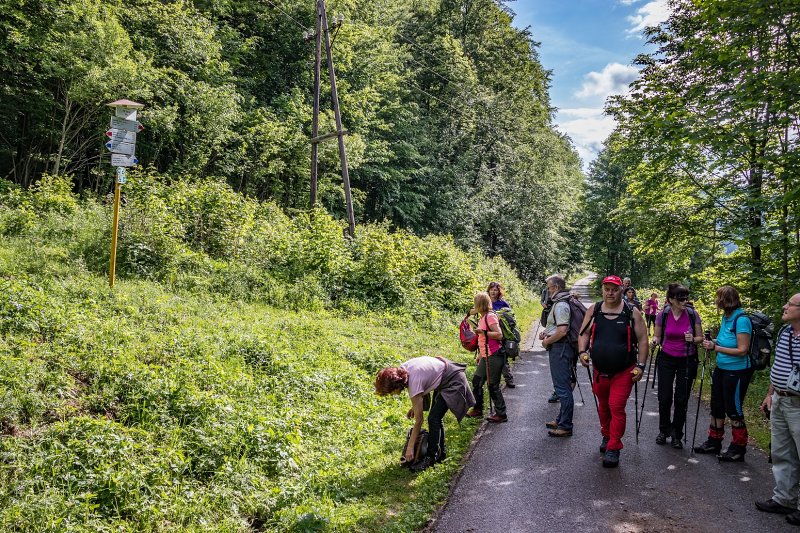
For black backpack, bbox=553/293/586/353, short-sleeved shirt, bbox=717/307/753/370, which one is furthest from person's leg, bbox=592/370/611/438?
short-sleeved shirt, bbox=717/307/753/370

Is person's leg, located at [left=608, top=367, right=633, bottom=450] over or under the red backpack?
under

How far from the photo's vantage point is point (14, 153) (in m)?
18.8

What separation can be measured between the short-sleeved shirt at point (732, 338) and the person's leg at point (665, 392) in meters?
0.61

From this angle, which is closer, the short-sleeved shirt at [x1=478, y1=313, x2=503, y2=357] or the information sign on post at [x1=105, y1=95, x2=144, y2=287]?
the short-sleeved shirt at [x1=478, y1=313, x2=503, y2=357]

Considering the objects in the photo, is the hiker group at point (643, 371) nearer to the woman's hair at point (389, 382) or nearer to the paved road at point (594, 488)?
the woman's hair at point (389, 382)

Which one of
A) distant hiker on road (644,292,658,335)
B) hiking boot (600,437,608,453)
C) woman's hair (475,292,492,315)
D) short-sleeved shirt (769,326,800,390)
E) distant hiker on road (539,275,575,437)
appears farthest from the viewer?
distant hiker on road (644,292,658,335)

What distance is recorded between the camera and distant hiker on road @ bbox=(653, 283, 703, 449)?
265 inches

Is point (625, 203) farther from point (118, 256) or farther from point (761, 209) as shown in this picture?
point (118, 256)

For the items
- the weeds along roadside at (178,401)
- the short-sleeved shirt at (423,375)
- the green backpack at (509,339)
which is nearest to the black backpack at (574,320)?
the green backpack at (509,339)

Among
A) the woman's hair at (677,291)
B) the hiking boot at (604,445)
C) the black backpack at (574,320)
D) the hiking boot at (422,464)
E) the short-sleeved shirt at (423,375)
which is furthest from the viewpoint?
the black backpack at (574,320)

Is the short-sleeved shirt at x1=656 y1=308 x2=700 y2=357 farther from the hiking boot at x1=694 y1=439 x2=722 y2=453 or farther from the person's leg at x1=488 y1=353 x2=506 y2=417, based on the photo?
the person's leg at x1=488 y1=353 x2=506 y2=417

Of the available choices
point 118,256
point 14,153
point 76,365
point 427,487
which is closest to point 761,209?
point 427,487

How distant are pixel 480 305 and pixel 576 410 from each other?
2686 millimetres

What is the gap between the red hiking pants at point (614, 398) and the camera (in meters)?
6.02
